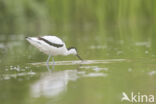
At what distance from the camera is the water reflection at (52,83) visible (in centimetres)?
667

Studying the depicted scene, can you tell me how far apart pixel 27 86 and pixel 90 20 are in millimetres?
24569

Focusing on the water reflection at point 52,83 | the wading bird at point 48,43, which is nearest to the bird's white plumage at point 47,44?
the wading bird at point 48,43

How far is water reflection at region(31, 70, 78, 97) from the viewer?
6.67 meters

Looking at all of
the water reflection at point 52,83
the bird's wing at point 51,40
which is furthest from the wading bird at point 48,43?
the water reflection at point 52,83

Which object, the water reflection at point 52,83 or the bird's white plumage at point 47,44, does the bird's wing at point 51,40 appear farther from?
the water reflection at point 52,83

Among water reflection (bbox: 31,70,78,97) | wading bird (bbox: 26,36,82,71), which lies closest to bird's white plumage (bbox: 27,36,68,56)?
wading bird (bbox: 26,36,82,71)

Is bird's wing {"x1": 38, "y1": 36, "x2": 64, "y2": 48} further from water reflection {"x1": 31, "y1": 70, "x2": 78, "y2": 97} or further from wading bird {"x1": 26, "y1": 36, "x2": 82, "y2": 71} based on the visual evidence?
water reflection {"x1": 31, "y1": 70, "x2": 78, "y2": 97}

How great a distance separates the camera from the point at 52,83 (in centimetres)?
752

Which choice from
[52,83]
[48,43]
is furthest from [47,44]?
[52,83]

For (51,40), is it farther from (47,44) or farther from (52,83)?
(52,83)

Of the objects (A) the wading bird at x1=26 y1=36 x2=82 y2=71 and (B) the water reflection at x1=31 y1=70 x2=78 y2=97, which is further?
(A) the wading bird at x1=26 y1=36 x2=82 y2=71

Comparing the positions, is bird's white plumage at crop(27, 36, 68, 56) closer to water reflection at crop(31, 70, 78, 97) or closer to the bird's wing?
the bird's wing

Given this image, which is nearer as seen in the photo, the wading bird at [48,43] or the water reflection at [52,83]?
the water reflection at [52,83]

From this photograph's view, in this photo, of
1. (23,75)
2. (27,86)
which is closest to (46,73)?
(23,75)
